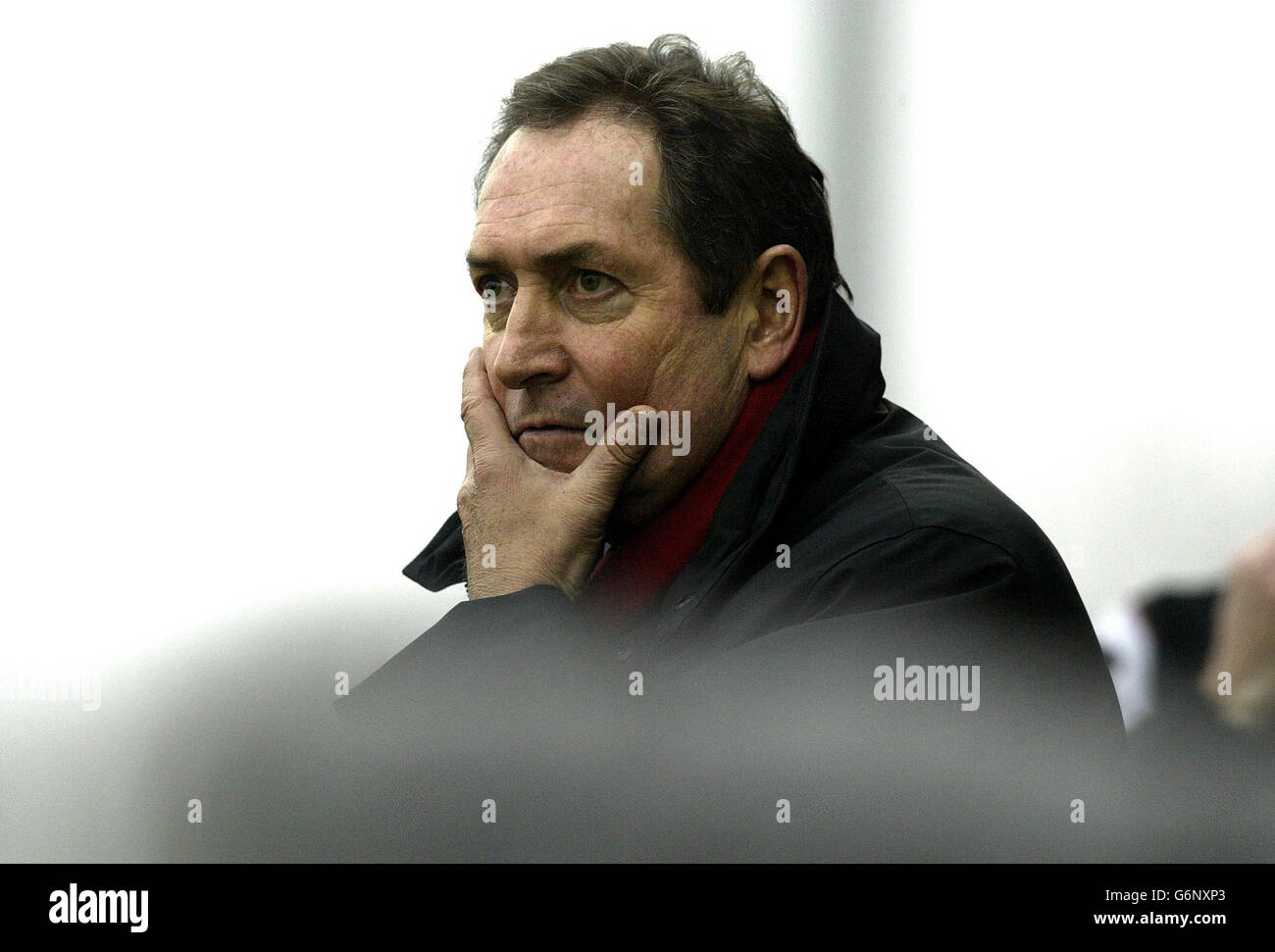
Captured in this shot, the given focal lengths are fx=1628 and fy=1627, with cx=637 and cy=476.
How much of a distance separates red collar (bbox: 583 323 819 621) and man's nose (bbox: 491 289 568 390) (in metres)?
0.22

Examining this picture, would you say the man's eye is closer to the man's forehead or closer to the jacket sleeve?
the man's forehead

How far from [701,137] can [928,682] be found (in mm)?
726

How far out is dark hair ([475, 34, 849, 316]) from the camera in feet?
6.54

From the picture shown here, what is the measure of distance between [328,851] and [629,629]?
434mm

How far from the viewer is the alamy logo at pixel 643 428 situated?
6.40 feet

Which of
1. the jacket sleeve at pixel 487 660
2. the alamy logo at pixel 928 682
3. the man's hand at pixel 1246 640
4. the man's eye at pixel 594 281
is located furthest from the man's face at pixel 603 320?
the man's hand at pixel 1246 640

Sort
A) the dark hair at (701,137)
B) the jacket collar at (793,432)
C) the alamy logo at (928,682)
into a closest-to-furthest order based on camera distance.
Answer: the alamy logo at (928,682) → the jacket collar at (793,432) → the dark hair at (701,137)

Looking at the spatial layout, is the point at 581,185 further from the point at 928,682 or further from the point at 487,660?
the point at 928,682

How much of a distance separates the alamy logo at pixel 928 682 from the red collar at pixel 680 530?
289mm

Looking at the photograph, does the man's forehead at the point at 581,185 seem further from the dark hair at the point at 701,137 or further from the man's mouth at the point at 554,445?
the man's mouth at the point at 554,445

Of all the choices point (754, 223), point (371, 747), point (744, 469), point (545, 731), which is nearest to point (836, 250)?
point (754, 223)

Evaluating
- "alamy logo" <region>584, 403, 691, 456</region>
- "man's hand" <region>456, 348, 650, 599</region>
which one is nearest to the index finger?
"man's hand" <region>456, 348, 650, 599</region>

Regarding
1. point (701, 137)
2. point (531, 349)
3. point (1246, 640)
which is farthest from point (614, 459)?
point (1246, 640)
